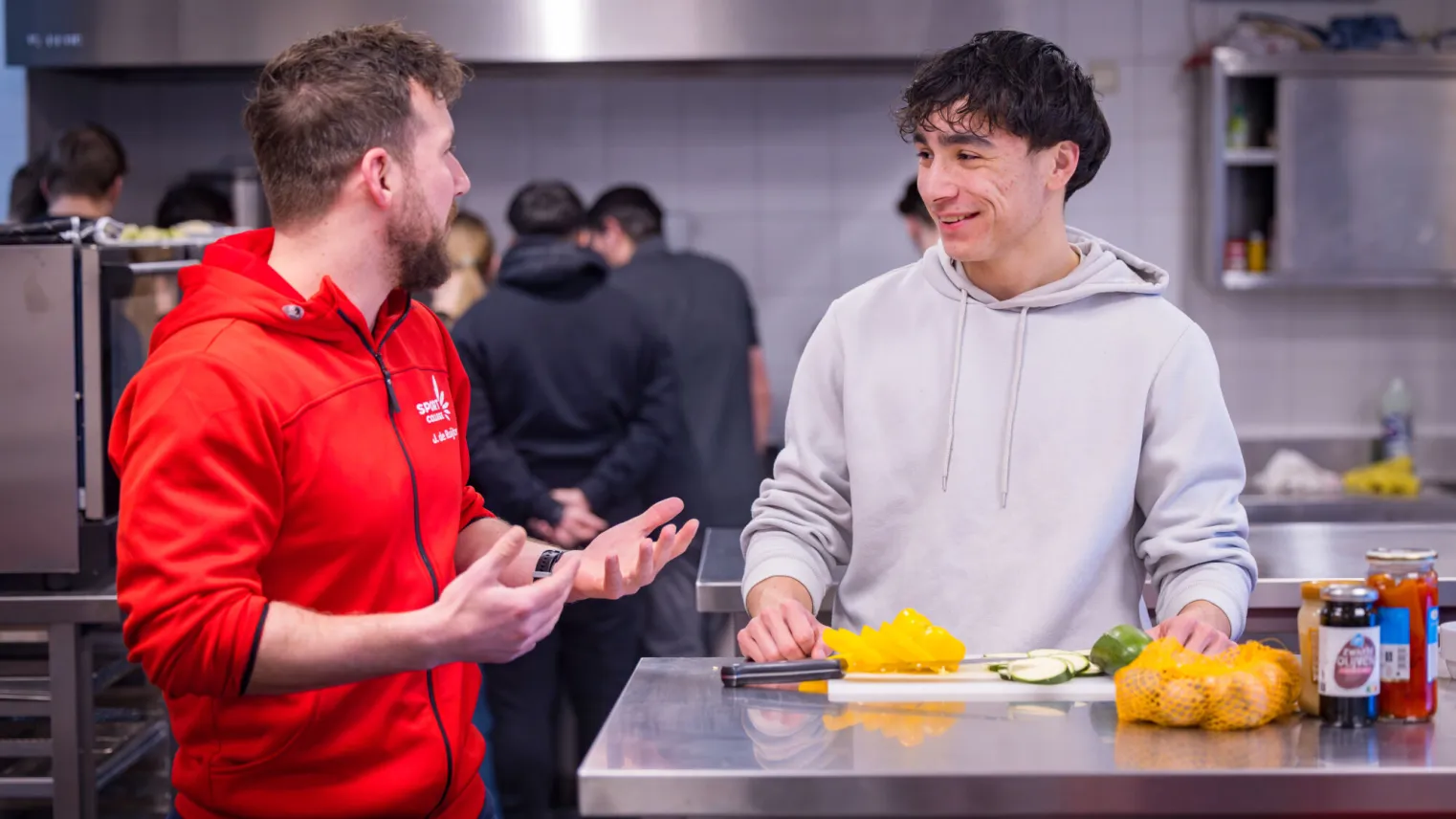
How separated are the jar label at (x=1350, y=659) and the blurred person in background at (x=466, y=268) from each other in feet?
9.55

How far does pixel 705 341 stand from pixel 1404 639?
2728 mm

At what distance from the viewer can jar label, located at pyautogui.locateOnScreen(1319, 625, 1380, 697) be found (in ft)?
4.52

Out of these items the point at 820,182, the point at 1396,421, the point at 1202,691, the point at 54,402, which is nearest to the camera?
the point at 1202,691

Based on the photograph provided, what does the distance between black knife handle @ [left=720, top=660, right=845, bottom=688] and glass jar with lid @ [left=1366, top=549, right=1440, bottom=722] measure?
0.54m

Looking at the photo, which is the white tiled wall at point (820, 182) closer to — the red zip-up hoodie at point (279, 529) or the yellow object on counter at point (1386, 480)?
the yellow object on counter at point (1386, 480)

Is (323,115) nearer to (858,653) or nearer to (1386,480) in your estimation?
(858,653)

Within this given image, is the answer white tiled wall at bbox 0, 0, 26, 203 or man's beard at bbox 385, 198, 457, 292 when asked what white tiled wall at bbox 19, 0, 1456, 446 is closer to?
white tiled wall at bbox 0, 0, 26, 203

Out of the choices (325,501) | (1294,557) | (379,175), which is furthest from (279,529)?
(1294,557)

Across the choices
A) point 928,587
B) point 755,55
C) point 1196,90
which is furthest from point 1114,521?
point 1196,90

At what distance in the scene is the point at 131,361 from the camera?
8.50 ft

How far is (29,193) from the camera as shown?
377cm

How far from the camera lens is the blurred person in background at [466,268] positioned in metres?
4.05

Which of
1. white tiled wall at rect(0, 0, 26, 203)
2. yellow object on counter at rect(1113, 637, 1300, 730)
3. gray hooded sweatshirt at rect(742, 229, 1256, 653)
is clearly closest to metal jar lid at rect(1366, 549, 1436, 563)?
yellow object on counter at rect(1113, 637, 1300, 730)

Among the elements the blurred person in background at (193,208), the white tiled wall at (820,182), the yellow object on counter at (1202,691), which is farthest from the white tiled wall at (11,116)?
the yellow object on counter at (1202,691)
